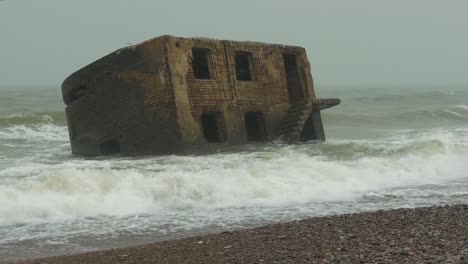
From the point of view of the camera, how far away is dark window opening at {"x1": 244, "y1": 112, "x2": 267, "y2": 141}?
11852 millimetres

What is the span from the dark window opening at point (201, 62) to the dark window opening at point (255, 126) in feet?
4.52

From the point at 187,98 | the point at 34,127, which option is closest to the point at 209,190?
the point at 187,98

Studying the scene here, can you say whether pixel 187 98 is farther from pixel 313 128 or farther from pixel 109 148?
pixel 313 128

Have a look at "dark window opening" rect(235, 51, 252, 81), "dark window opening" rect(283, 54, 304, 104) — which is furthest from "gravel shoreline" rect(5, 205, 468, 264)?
"dark window opening" rect(283, 54, 304, 104)

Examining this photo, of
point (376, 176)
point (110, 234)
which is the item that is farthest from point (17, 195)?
point (376, 176)

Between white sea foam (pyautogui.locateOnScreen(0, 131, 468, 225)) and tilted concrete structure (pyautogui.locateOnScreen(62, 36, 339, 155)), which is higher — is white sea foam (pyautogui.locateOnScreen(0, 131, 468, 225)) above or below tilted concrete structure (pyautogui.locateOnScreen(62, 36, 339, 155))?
below

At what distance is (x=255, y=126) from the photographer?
12.6 metres

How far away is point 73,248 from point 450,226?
335 centimetres

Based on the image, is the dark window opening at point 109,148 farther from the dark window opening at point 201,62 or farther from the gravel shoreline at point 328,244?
the gravel shoreline at point 328,244

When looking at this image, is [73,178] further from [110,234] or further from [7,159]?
[7,159]

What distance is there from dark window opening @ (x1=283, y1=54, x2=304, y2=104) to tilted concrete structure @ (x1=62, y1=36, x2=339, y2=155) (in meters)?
0.03

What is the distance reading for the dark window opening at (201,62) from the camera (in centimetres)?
1092

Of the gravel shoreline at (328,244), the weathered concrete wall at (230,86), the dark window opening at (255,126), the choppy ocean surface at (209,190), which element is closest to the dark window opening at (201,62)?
the weathered concrete wall at (230,86)

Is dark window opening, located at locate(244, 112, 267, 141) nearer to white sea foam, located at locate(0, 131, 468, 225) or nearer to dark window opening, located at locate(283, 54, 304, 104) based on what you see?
dark window opening, located at locate(283, 54, 304, 104)
